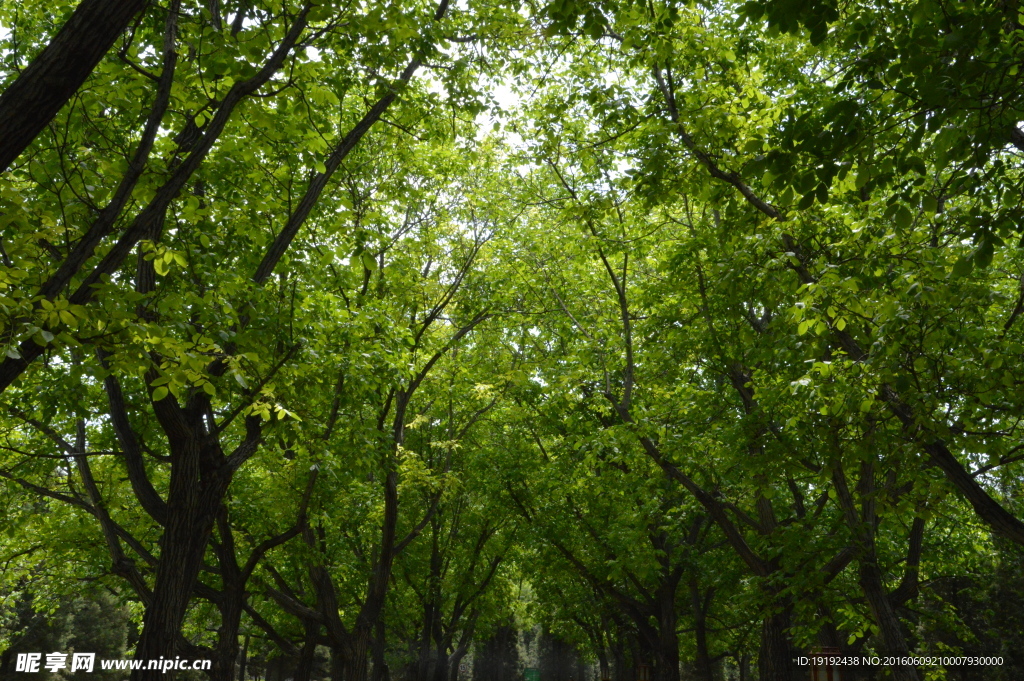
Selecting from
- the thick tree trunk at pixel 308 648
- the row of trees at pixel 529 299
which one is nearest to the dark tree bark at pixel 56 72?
the row of trees at pixel 529 299

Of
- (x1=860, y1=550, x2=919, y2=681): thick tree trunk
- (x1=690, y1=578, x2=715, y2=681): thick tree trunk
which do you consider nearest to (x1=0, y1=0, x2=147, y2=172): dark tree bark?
(x1=860, y1=550, x2=919, y2=681): thick tree trunk

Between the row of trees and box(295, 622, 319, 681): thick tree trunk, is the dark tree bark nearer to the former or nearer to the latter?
the row of trees

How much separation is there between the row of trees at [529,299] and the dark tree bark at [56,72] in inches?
0.9

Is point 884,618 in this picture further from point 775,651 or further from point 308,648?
point 308,648

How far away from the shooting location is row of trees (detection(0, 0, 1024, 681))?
16.0ft

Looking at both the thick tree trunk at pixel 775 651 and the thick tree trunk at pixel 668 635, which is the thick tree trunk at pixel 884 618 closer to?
the thick tree trunk at pixel 775 651

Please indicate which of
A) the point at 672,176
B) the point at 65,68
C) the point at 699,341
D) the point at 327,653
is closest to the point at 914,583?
the point at 699,341

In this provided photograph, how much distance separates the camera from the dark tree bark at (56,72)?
11.5ft

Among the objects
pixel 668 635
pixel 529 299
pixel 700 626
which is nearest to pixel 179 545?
pixel 529 299

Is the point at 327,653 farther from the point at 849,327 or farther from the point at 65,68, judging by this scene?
the point at 65,68

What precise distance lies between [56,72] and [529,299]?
12575 millimetres

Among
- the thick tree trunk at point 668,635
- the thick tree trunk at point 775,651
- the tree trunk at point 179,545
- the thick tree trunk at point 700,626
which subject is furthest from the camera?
the thick tree trunk at point 700,626

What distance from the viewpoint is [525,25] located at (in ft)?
27.5

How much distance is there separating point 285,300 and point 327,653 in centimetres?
4150
